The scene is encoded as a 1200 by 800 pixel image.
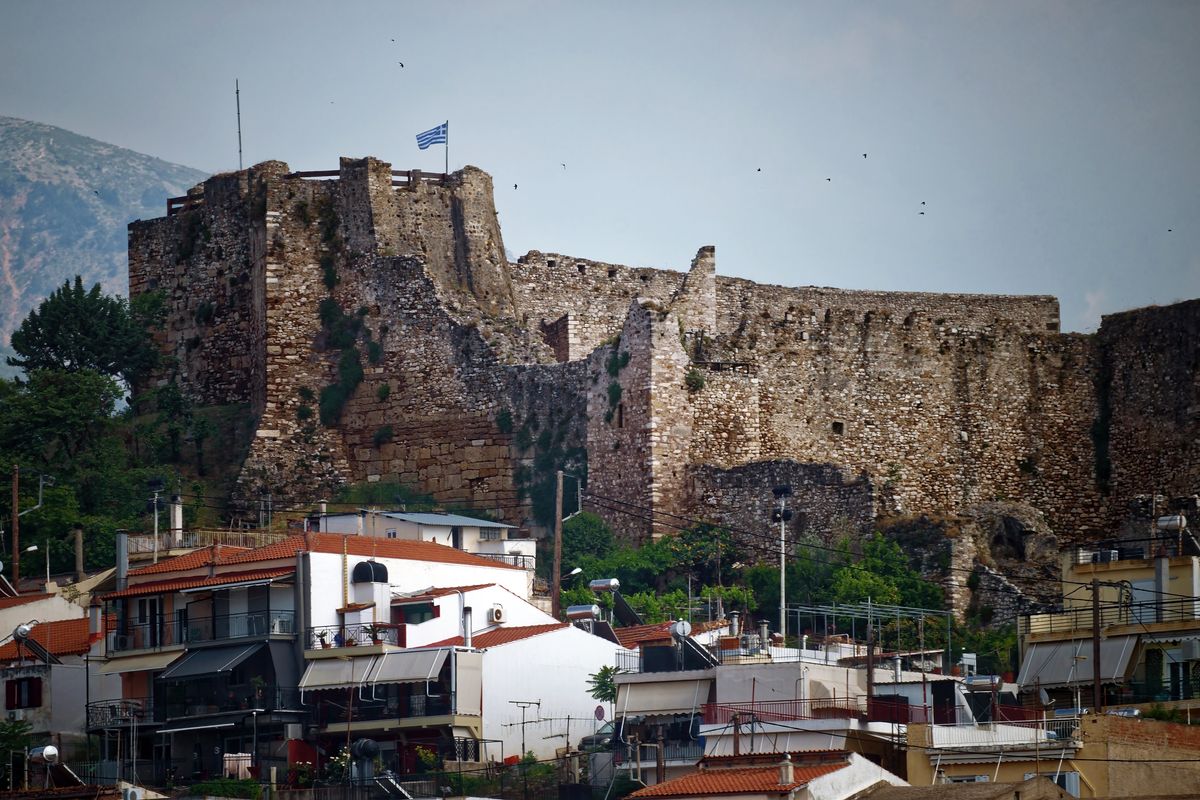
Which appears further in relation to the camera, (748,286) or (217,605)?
(748,286)

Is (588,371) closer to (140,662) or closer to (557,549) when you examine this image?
(557,549)

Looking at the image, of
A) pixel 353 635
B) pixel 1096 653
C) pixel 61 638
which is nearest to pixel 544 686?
pixel 353 635

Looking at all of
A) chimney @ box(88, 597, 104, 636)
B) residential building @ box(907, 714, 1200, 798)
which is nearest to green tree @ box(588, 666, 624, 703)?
residential building @ box(907, 714, 1200, 798)

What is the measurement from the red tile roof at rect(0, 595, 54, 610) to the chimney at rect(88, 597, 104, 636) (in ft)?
16.1

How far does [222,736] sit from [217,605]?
2.87m

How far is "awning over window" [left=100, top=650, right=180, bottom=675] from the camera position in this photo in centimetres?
5212

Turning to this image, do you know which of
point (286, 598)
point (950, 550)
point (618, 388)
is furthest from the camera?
point (618, 388)

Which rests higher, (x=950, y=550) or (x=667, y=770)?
(x=950, y=550)

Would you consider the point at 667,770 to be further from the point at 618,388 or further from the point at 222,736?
the point at 618,388

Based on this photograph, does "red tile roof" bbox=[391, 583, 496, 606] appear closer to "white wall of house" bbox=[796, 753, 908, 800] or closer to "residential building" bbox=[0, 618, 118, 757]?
"residential building" bbox=[0, 618, 118, 757]

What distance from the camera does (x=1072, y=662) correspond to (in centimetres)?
4822

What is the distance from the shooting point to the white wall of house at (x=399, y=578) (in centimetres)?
5100

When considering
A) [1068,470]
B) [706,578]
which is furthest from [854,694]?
[1068,470]

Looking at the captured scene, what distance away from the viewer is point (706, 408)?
2616 inches
